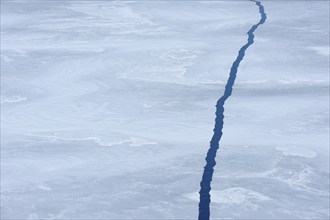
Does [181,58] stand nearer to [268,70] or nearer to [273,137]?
[268,70]

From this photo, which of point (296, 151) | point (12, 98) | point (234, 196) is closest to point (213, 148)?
point (296, 151)

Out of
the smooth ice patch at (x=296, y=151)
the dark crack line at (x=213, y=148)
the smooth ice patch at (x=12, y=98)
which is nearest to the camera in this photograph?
the dark crack line at (x=213, y=148)

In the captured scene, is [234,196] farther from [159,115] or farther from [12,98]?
[12,98]

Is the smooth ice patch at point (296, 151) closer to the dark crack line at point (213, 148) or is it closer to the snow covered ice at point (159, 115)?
the snow covered ice at point (159, 115)

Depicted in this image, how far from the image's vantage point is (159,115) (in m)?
3.38

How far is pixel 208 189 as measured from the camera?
2.54 metres

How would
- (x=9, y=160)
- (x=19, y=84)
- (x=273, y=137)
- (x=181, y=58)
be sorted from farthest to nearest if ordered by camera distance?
(x=181, y=58) < (x=19, y=84) < (x=273, y=137) < (x=9, y=160)

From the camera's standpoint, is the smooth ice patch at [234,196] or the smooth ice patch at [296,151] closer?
the smooth ice patch at [234,196]

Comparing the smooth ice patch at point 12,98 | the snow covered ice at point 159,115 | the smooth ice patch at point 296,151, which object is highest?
the smooth ice patch at point 296,151

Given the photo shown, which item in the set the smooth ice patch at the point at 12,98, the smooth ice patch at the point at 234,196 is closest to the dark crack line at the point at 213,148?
the smooth ice patch at the point at 234,196

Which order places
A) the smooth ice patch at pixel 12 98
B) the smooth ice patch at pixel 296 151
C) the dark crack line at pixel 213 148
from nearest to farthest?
the dark crack line at pixel 213 148
the smooth ice patch at pixel 296 151
the smooth ice patch at pixel 12 98

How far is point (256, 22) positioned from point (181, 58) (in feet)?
4.17

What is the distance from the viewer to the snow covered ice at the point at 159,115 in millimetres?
2490

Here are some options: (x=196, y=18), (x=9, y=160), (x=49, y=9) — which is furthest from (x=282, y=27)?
(x=9, y=160)
